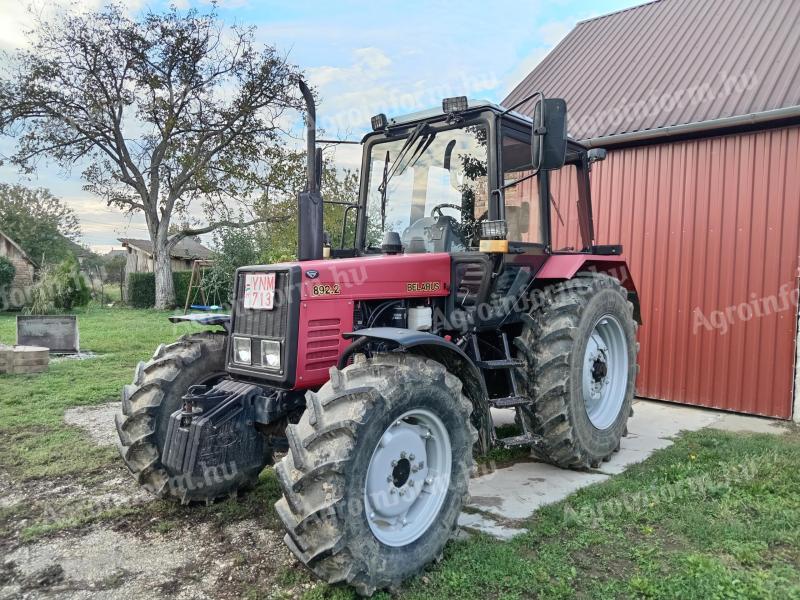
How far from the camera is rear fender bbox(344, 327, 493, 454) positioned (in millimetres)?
2881

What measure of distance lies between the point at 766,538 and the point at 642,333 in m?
4.02

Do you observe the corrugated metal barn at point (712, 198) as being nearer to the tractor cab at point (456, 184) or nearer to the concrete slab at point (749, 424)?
the concrete slab at point (749, 424)

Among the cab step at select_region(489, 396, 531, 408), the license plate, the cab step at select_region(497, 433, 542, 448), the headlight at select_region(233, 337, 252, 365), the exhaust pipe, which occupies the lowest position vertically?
the cab step at select_region(497, 433, 542, 448)

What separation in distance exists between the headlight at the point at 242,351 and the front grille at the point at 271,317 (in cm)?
5

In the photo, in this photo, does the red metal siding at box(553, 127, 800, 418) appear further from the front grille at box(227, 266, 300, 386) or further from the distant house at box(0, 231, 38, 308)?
the distant house at box(0, 231, 38, 308)

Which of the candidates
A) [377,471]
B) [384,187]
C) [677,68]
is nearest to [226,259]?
[677,68]

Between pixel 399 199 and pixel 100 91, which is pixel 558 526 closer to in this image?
pixel 399 199

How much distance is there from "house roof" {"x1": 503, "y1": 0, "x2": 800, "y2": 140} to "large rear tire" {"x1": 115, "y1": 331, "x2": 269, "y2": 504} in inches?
224

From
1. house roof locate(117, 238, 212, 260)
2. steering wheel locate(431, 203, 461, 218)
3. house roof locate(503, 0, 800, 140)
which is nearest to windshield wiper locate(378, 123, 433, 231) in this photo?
steering wheel locate(431, 203, 461, 218)

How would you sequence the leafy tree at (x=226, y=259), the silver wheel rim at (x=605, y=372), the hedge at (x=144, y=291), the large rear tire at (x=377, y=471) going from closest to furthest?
the large rear tire at (x=377, y=471), the silver wheel rim at (x=605, y=372), the leafy tree at (x=226, y=259), the hedge at (x=144, y=291)

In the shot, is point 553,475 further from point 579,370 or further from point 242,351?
point 242,351

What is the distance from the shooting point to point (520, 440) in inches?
154

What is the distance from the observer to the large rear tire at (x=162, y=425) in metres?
3.42

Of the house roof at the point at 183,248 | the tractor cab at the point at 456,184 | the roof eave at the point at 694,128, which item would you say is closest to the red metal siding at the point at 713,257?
the roof eave at the point at 694,128
